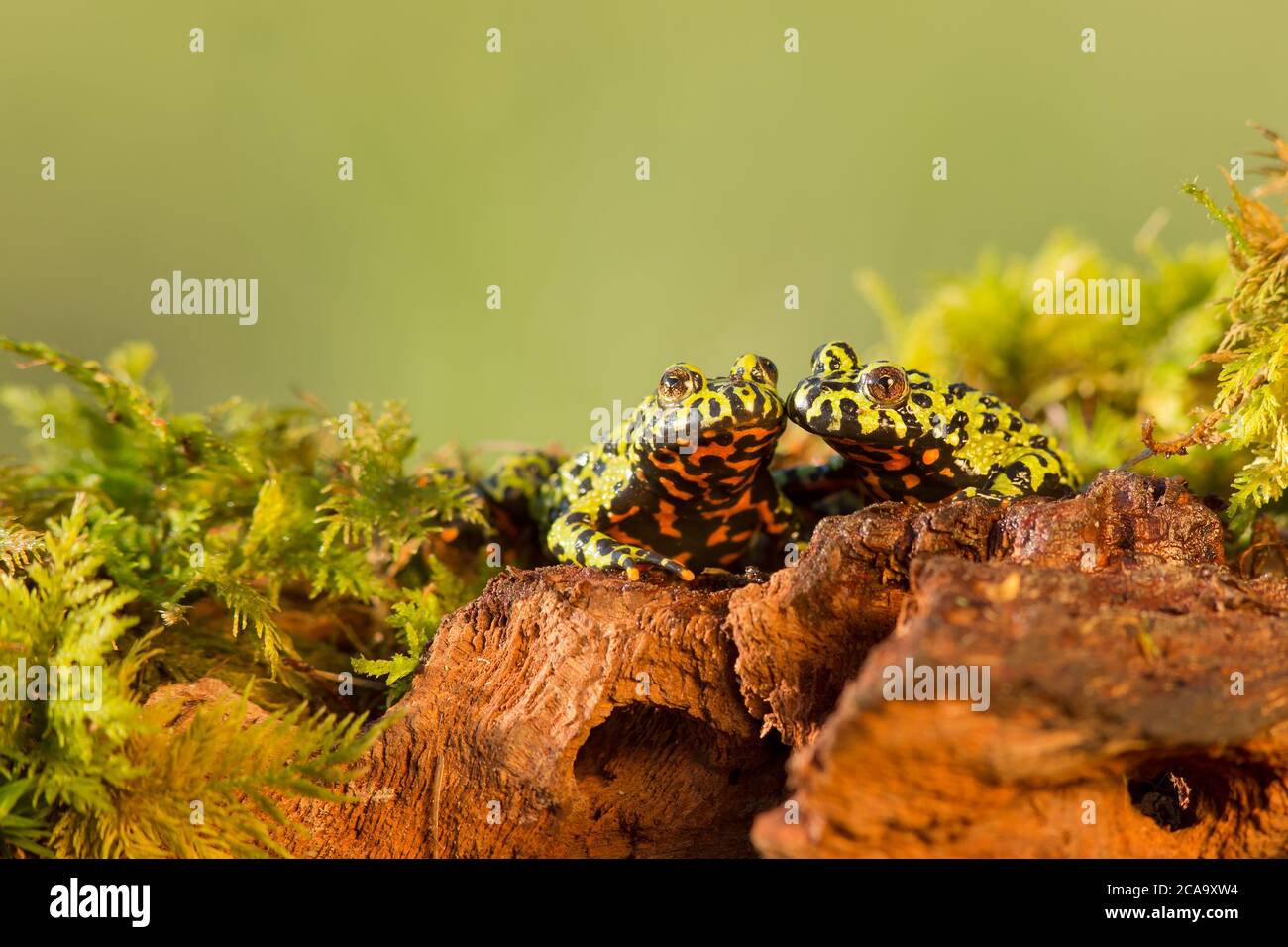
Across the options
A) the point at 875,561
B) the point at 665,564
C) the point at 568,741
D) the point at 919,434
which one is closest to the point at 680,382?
the point at 665,564

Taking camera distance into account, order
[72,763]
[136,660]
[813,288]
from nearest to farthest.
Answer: [72,763], [136,660], [813,288]

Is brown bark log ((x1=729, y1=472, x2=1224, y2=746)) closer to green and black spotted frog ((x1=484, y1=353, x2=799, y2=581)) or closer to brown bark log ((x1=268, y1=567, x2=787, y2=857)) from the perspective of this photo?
brown bark log ((x1=268, y1=567, x2=787, y2=857))

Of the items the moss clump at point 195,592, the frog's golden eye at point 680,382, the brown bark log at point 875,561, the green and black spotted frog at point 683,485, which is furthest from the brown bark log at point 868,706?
the frog's golden eye at point 680,382

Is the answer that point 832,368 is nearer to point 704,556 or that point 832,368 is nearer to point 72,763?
point 704,556

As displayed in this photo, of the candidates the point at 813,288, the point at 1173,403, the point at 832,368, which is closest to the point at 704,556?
the point at 832,368

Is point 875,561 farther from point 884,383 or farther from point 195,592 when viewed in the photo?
point 195,592
